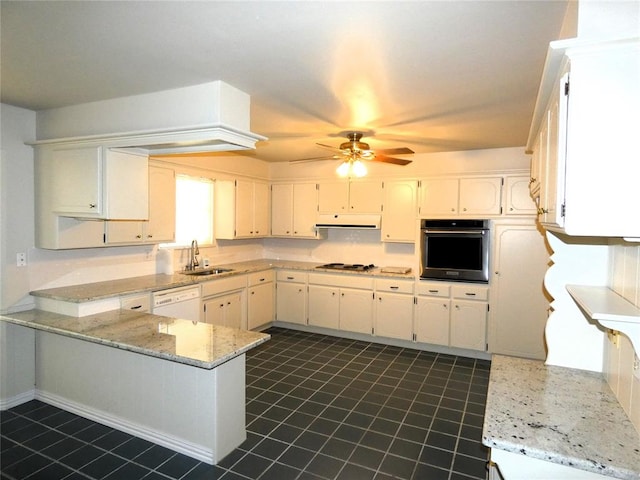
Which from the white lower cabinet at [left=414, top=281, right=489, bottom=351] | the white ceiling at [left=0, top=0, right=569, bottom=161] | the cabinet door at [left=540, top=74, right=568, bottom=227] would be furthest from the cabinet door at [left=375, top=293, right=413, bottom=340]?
the cabinet door at [left=540, top=74, right=568, bottom=227]

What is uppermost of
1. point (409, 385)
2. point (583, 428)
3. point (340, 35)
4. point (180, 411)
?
point (340, 35)

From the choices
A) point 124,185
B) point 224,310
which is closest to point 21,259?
point 124,185

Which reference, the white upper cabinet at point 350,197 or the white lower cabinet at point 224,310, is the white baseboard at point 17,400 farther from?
the white upper cabinet at point 350,197

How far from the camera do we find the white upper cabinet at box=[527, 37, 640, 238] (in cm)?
128

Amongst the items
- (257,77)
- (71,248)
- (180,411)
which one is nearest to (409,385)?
(180,411)

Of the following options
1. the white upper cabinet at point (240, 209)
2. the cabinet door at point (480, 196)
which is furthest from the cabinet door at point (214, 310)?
the cabinet door at point (480, 196)

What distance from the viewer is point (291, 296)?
573 centimetres

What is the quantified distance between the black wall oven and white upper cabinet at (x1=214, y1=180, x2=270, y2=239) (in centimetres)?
253

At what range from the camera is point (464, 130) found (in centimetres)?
381

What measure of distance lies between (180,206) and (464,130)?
350cm

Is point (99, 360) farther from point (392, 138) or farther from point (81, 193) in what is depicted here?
point (392, 138)

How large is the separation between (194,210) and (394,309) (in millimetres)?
2999

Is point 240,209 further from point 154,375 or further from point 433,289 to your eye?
point 154,375

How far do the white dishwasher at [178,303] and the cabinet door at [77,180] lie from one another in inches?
43.4
